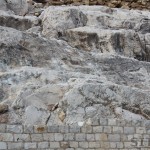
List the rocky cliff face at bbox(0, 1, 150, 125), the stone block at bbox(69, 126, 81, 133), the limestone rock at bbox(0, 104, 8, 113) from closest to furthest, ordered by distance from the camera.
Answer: the stone block at bbox(69, 126, 81, 133) → the limestone rock at bbox(0, 104, 8, 113) → the rocky cliff face at bbox(0, 1, 150, 125)

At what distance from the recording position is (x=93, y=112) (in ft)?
49.2

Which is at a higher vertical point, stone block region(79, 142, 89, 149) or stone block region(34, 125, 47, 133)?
stone block region(34, 125, 47, 133)

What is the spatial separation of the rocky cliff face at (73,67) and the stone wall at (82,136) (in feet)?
2.59

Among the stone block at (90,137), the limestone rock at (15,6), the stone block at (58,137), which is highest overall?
the limestone rock at (15,6)

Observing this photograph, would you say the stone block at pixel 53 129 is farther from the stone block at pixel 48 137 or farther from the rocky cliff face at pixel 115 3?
the rocky cliff face at pixel 115 3

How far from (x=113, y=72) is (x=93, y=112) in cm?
297

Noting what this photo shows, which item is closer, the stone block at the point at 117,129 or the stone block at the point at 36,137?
the stone block at the point at 36,137

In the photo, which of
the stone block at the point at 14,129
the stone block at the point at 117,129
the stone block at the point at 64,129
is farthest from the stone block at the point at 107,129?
the stone block at the point at 14,129

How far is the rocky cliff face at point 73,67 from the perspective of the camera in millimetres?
15016

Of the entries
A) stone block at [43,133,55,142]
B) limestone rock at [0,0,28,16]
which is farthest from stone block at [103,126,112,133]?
limestone rock at [0,0,28,16]

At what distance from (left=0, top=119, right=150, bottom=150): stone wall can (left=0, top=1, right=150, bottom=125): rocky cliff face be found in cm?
79

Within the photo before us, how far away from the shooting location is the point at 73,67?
1733cm

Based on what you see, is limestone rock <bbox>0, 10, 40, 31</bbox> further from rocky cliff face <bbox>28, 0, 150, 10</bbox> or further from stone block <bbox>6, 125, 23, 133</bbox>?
stone block <bbox>6, 125, 23, 133</bbox>

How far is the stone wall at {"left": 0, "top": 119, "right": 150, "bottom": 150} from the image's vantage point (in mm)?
13516
